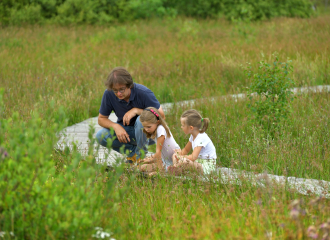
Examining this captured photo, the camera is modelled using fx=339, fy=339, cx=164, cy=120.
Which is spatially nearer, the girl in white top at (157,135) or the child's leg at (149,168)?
the child's leg at (149,168)

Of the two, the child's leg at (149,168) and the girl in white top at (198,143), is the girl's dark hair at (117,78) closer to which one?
the girl in white top at (198,143)

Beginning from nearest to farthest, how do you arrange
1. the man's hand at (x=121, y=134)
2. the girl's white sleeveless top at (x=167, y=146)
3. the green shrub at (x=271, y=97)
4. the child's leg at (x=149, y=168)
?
1. the child's leg at (x=149, y=168)
2. the girl's white sleeveless top at (x=167, y=146)
3. the man's hand at (x=121, y=134)
4. the green shrub at (x=271, y=97)

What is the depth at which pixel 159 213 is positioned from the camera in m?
2.49

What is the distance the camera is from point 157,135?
380cm

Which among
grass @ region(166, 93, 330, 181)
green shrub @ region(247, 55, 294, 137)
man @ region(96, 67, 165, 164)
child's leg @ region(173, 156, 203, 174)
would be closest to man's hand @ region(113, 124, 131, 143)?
man @ region(96, 67, 165, 164)

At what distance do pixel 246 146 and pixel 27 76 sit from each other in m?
4.89

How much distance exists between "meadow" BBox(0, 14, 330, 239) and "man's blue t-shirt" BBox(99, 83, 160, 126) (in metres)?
0.66

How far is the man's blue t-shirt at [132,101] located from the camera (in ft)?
13.1

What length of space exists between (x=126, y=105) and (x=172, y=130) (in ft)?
3.67

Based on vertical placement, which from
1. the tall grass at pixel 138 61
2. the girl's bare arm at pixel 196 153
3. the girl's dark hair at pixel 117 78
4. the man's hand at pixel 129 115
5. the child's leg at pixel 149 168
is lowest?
the tall grass at pixel 138 61

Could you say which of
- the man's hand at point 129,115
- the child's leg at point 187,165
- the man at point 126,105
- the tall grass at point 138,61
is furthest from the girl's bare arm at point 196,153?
the tall grass at point 138,61

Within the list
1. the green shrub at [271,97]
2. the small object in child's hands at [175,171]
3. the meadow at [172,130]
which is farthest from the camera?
the green shrub at [271,97]

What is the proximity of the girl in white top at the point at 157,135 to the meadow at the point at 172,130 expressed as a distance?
1.24ft

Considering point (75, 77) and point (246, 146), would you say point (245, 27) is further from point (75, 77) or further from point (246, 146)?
point (246, 146)
